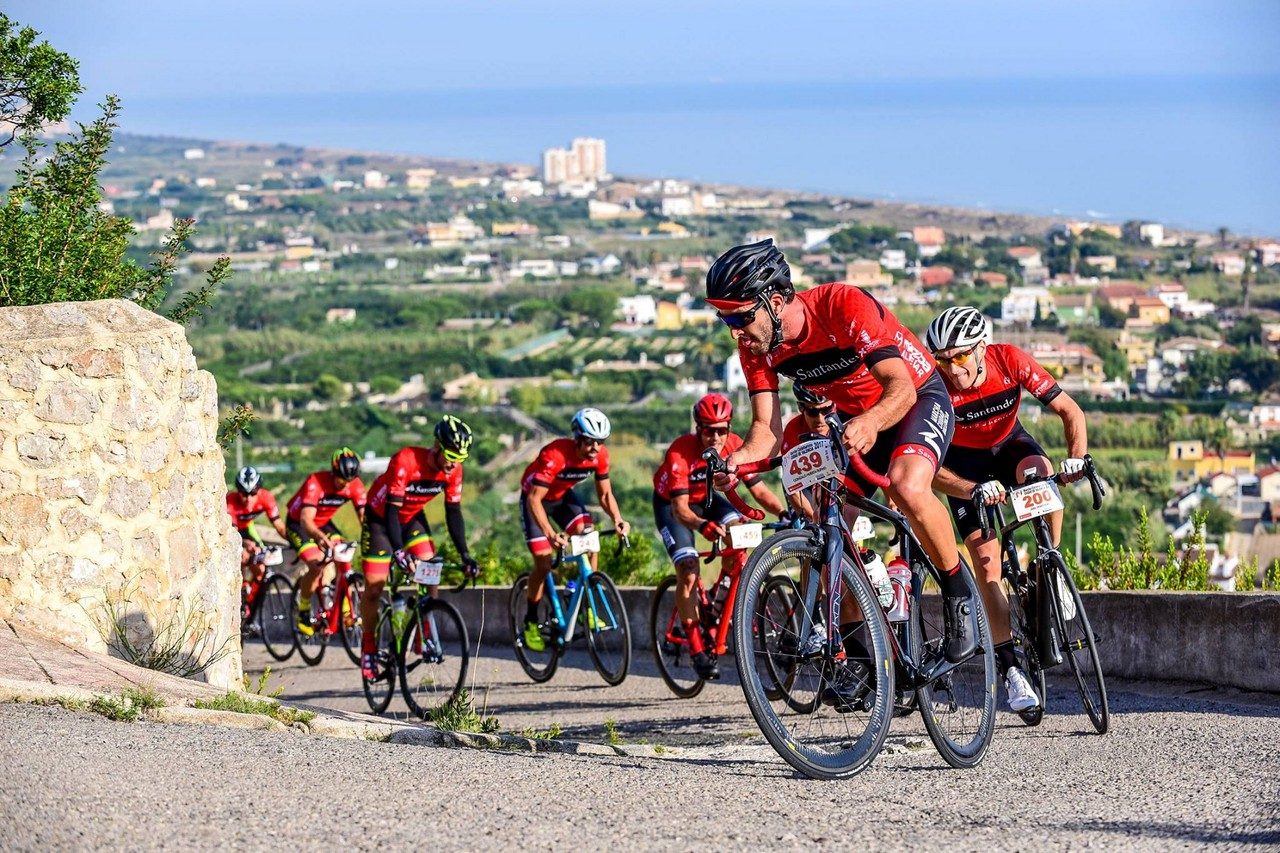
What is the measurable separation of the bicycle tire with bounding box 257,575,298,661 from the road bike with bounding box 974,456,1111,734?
9.27m

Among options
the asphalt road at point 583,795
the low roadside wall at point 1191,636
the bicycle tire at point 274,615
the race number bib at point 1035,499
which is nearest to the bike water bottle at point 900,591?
the asphalt road at point 583,795

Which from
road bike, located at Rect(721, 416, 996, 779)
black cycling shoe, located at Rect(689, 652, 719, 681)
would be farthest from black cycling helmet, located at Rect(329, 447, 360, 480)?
road bike, located at Rect(721, 416, 996, 779)

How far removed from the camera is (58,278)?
12398 mm

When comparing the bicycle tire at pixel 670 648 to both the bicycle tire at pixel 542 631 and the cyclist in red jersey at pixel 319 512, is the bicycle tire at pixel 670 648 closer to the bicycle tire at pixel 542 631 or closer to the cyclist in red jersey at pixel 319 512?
the bicycle tire at pixel 542 631

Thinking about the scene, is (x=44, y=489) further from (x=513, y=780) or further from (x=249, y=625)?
(x=249, y=625)

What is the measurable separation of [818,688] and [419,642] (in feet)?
17.6

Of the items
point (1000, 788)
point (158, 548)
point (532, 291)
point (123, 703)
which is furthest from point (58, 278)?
point (532, 291)

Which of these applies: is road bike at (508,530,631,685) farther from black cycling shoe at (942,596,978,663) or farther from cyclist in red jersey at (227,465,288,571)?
black cycling shoe at (942,596,978,663)

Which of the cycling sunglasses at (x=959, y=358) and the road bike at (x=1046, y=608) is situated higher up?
the cycling sunglasses at (x=959, y=358)

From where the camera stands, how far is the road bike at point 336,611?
47.1 ft

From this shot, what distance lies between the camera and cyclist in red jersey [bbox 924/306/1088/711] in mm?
8031

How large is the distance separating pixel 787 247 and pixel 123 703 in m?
167

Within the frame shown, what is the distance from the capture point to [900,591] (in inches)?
269

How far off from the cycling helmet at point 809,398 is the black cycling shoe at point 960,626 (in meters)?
1.20
